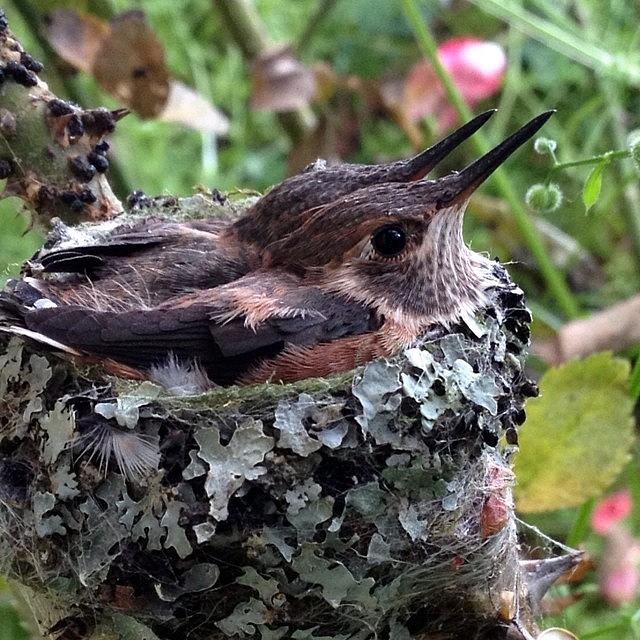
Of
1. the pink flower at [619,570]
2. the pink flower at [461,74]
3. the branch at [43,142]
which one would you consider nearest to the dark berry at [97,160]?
the branch at [43,142]

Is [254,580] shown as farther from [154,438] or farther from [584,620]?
[584,620]

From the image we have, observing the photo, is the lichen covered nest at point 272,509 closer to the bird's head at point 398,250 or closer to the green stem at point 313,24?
the bird's head at point 398,250

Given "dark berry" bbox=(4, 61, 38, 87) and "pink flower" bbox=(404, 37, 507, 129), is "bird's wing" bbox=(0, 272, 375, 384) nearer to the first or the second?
"dark berry" bbox=(4, 61, 38, 87)

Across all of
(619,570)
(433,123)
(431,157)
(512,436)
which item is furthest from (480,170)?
(433,123)

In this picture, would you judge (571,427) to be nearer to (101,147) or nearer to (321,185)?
(321,185)

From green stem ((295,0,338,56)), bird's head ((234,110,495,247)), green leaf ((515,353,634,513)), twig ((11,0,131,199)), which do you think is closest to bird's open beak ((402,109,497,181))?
bird's head ((234,110,495,247))
